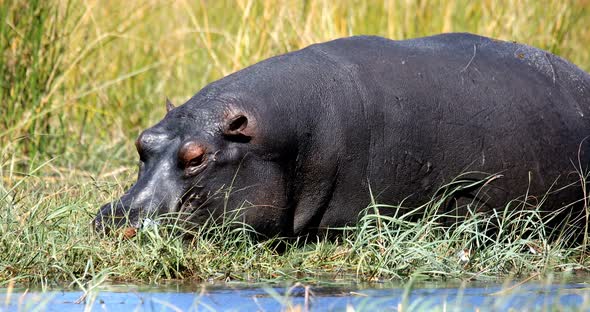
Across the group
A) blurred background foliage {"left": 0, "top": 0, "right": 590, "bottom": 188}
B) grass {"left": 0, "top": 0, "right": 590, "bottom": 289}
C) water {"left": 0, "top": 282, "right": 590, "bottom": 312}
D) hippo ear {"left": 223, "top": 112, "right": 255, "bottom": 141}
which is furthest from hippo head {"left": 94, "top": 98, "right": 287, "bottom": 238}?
blurred background foliage {"left": 0, "top": 0, "right": 590, "bottom": 188}

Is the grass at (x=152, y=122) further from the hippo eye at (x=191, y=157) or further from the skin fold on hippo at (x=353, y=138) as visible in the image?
the hippo eye at (x=191, y=157)

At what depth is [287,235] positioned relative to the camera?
5.15m

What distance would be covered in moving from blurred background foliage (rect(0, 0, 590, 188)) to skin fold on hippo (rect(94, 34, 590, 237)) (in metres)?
1.50

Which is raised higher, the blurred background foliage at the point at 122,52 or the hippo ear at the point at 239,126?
the hippo ear at the point at 239,126

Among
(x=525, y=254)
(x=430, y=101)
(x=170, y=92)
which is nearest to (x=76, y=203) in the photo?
(x=430, y=101)

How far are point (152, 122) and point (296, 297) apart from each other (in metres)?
4.38

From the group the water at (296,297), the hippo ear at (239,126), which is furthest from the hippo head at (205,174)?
the water at (296,297)

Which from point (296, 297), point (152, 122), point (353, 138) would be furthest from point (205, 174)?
point (152, 122)

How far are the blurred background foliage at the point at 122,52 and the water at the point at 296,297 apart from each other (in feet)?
7.00

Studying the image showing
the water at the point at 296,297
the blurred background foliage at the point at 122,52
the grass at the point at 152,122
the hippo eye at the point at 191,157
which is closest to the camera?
the water at the point at 296,297

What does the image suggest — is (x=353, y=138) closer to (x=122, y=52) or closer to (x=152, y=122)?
(x=152, y=122)

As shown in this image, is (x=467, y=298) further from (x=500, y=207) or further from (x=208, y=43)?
(x=208, y=43)

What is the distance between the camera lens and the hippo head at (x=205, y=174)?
16.0ft

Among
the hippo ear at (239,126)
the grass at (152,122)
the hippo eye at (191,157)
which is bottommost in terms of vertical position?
the grass at (152,122)
